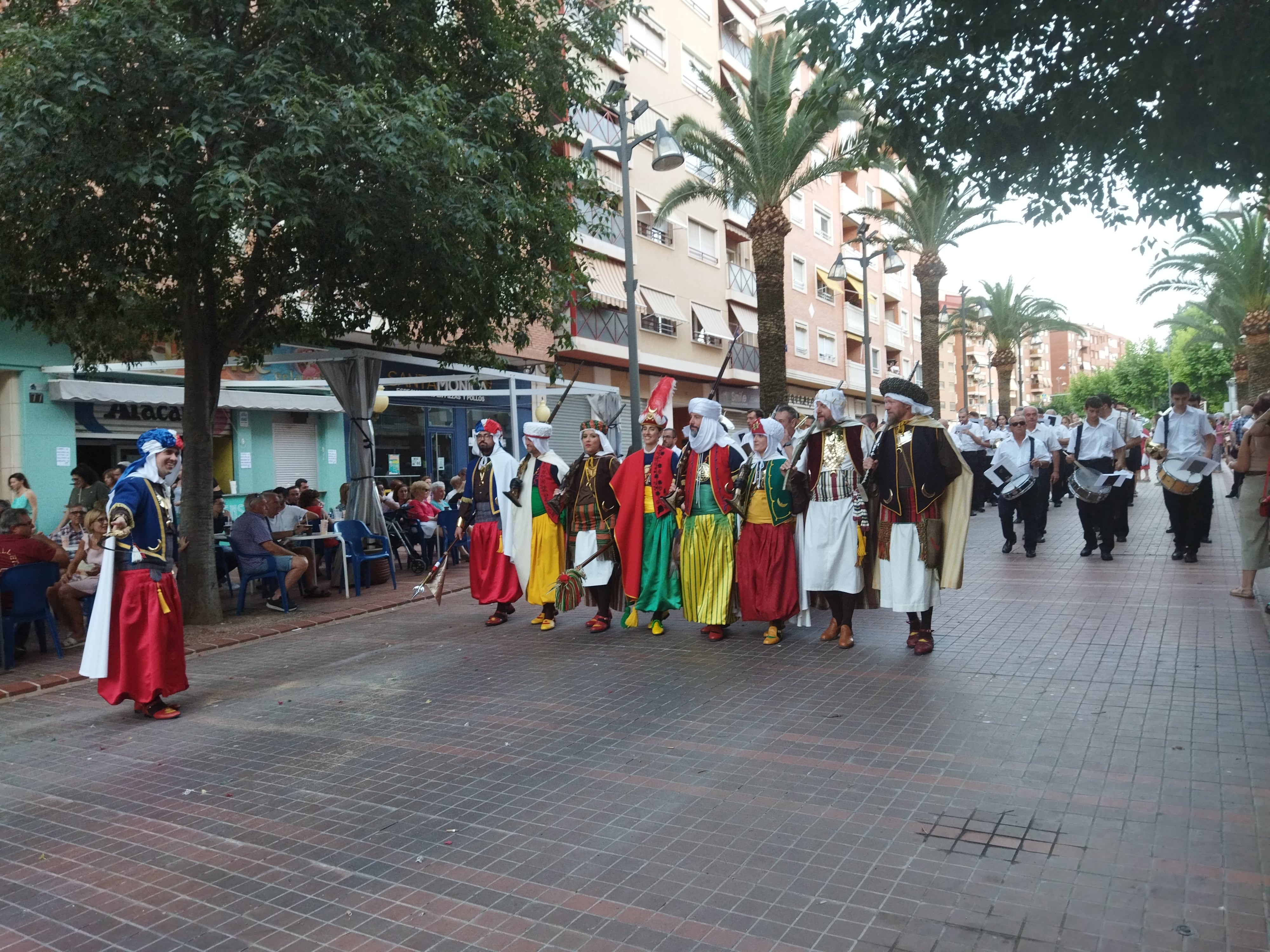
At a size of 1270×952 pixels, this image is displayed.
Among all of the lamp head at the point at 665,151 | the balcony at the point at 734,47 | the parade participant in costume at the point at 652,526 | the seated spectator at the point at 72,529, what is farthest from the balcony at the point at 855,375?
the parade participant in costume at the point at 652,526

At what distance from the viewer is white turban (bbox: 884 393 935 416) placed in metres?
7.73

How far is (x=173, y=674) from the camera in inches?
268

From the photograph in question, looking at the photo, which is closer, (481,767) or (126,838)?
(126,838)

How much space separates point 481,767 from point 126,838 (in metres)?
1.66

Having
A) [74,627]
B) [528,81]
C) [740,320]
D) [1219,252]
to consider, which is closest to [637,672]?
[74,627]

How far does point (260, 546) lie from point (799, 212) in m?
34.0

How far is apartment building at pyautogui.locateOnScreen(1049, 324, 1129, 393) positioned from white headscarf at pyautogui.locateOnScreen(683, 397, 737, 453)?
133 meters

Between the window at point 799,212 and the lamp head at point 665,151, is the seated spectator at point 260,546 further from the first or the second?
the window at point 799,212

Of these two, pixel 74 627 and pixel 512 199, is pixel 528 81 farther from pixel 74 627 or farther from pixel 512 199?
pixel 74 627

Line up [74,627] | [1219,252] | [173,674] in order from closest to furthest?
1. [173,674]
2. [74,627]
3. [1219,252]

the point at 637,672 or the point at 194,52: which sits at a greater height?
the point at 194,52

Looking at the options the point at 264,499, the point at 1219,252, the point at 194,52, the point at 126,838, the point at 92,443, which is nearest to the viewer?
the point at 126,838

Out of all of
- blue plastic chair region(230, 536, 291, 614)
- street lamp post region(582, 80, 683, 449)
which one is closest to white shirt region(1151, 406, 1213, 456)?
street lamp post region(582, 80, 683, 449)

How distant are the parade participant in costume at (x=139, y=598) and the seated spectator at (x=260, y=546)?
4.33 meters
